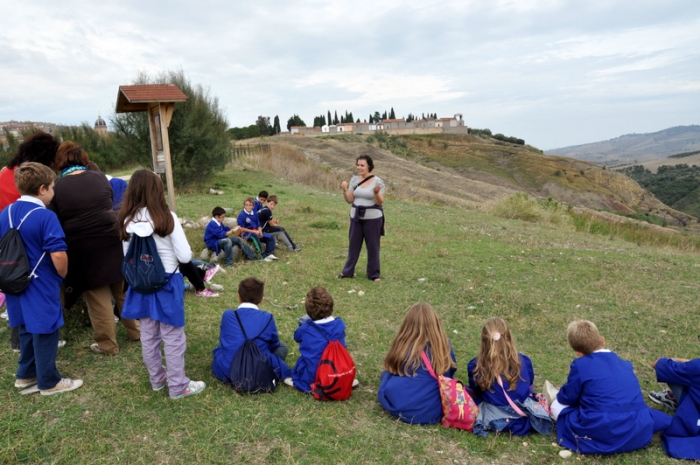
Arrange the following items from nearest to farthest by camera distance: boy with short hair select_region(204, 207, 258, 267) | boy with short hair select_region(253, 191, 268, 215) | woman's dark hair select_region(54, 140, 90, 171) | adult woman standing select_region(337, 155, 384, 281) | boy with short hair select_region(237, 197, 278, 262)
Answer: woman's dark hair select_region(54, 140, 90, 171), adult woman standing select_region(337, 155, 384, 281), boy with short hair select_region(204, 207, 258, 267), boy with short hair select_region(237, 197, 278, 262), boy with short hair select_region(253, 191, 268, 215)

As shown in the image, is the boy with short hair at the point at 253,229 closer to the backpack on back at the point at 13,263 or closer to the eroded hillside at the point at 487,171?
the backpack on back at the point at 13,263

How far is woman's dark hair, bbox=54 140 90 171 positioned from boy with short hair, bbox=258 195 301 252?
4627mm

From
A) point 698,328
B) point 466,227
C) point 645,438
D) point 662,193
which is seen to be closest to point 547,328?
point 698,328

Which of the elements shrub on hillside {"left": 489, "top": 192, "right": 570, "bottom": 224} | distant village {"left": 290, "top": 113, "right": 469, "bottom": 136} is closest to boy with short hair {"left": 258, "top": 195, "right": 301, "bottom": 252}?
shrub on hillside {"left": 489, "top": 192, "right": 570, "bottom": 224}

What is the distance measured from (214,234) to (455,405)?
5688 mm

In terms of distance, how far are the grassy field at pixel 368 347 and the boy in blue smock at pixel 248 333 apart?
160mm

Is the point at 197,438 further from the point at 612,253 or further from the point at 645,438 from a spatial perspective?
the point at 612,253

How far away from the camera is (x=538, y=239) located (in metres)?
11.8

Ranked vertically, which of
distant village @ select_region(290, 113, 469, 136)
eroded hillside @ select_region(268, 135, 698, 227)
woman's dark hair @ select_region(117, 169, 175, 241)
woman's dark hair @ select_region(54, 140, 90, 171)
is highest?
distant village @ select_region(290, 113, 469, 136)

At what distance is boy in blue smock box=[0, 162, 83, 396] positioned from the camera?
336cm

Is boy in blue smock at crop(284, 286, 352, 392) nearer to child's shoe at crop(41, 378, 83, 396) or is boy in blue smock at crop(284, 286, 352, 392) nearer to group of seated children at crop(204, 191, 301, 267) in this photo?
child's shoe at crop(41, 378, 83, 396)

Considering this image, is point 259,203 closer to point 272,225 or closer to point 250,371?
point 272,225

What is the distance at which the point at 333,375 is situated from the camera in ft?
12.1

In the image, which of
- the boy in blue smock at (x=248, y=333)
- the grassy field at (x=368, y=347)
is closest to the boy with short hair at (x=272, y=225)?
the grassy field at (x=368, y=347)
